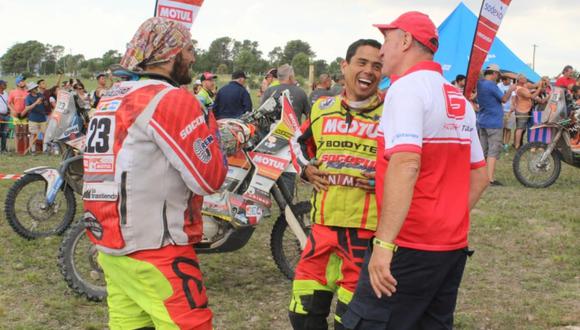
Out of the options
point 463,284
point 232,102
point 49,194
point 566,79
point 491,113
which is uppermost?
point 566,79

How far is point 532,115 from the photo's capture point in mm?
14555

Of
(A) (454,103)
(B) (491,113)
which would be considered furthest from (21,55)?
(A) (454,103)

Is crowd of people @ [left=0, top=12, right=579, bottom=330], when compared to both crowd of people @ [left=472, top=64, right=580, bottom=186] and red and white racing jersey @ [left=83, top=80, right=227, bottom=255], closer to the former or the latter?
red and white racing jersey @ [left=83, top=80, right=227, bottom=255]

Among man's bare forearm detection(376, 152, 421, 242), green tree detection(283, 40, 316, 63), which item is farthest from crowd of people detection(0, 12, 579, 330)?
green tree detection(283, 40, 316, 63)

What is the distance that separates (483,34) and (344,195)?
13.2 feet

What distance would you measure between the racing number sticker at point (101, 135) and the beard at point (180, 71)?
31 centimetres

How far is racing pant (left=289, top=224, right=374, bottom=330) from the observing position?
318cm

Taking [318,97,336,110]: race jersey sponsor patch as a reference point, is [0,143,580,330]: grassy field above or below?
below

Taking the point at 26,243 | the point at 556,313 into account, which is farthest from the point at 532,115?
the point at 26,243

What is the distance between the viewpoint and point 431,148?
2.41m

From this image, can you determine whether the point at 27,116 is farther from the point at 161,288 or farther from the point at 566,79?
the point at 161,288

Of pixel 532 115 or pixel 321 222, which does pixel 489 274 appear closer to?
pixel 321 222

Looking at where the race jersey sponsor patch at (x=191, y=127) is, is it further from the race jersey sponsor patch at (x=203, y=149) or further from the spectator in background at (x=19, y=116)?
the spectator in background at (x=19, y=116)

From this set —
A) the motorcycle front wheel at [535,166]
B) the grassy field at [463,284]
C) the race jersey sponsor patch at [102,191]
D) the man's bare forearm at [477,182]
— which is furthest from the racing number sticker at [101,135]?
the motorcycle front wheel at [535,166]
